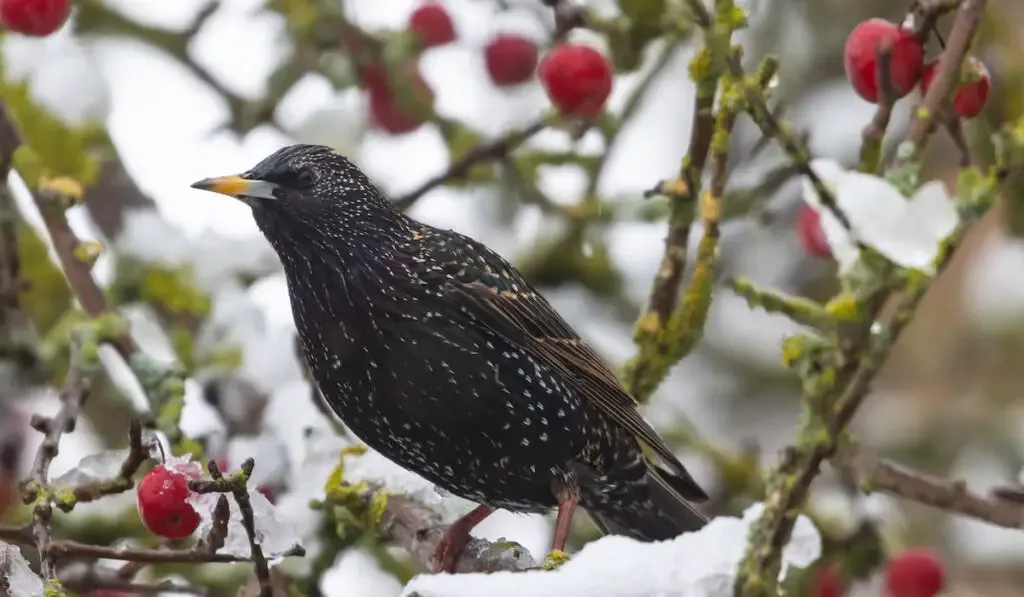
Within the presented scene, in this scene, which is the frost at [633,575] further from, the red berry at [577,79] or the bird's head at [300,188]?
the red berry at [577,79]

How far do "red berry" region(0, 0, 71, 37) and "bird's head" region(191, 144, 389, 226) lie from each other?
0.59 meters

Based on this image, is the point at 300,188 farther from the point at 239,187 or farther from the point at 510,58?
the point at 510,58

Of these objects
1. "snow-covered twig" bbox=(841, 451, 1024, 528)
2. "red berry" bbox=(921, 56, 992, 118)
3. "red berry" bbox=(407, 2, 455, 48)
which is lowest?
"snow-covered twig" bbox=(841, 451, 1024, 528)

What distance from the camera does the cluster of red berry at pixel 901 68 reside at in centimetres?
241

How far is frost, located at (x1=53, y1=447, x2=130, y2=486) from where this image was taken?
7.72ft

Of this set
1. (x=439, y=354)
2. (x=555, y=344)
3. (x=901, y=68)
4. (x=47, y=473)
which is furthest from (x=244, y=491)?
(x=901, y=68)

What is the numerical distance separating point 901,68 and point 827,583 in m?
1.53

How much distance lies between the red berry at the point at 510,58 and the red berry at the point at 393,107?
0.21m

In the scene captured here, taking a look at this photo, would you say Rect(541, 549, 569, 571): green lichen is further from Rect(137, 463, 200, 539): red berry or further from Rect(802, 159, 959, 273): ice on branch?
Rect(802, 159, 959, 273): ice on branch

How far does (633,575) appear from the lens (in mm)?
1771

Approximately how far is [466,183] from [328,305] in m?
1.24

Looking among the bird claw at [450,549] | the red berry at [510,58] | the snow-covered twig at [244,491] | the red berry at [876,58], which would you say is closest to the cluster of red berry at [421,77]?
the red berry at [510,58]

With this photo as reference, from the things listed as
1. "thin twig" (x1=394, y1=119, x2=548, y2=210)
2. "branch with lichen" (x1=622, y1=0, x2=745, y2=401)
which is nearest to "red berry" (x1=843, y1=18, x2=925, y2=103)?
"branch with lichen" (x1=622, y1=0, x2=745, y2=401)

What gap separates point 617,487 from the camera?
3.16m
